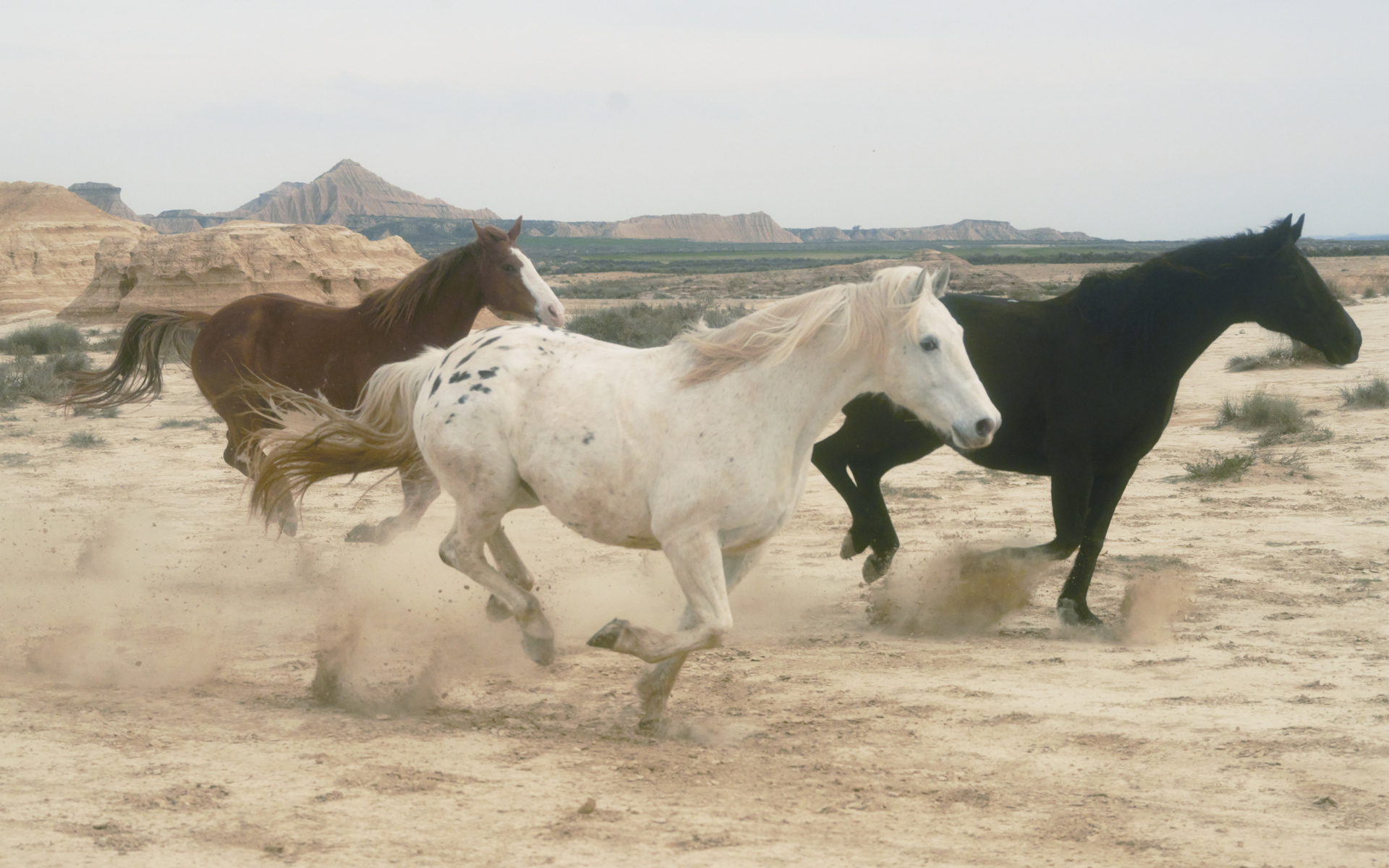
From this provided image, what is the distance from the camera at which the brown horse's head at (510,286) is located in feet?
22.1

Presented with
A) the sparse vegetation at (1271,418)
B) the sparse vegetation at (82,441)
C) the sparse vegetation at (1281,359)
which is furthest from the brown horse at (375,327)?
the sparse vegetation at (1281,359)

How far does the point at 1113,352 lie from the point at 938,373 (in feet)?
6.78

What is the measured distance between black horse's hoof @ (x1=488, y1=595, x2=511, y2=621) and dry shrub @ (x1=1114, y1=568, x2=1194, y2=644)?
2.93 m

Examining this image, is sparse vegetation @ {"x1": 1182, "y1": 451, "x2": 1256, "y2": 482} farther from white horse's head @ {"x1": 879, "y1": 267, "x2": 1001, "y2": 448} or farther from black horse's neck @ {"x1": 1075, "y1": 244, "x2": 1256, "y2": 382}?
white horse's head @ {"x1": 879, "y1": 267, "x2": 1001, "y2": 448}

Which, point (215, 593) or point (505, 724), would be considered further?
point (215, 593)

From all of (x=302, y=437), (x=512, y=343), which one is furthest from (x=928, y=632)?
(x=302, y=437)

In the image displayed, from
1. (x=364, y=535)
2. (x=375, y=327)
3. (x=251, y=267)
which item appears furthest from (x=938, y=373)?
(x=251, y=267)

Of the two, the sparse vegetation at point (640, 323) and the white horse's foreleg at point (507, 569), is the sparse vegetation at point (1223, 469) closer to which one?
the white horse's foreleg at point (507, 569)

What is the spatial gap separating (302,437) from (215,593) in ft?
6.28

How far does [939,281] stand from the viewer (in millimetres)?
4082

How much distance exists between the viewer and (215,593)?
6512 mm

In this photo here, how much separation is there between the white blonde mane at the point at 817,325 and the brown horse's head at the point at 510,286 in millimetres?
2598

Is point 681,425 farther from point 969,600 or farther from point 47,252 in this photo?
point 47,252

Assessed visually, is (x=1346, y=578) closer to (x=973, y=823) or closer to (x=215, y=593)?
(x=973, y=823)
